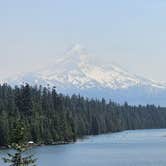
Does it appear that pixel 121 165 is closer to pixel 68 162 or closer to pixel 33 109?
pixel 68 162

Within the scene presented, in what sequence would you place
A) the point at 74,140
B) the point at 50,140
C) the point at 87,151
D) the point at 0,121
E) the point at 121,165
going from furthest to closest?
1. the point at 74,140
2. the point at 50,140
3. the point at 0,121
4. the point at 87,151
5. the point at 121,165

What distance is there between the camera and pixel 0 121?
162m

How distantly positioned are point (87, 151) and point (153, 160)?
120 feet

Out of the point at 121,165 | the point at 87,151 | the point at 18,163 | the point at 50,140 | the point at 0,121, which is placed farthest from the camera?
the point at 50,140

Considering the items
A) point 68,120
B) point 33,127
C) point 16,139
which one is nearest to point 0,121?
point 33,127

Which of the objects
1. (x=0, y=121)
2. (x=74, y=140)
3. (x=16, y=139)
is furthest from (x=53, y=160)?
(x=16, y=139)

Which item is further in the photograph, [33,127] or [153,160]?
[33,127]

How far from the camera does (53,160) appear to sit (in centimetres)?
12219

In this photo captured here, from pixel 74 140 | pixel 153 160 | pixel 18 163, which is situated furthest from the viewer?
pixel 74 140

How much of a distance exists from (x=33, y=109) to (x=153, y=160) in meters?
89.9

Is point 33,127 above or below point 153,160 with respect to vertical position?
above

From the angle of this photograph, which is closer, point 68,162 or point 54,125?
point 68,162

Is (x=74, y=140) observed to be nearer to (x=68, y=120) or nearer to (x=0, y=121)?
(x=68, y=120)

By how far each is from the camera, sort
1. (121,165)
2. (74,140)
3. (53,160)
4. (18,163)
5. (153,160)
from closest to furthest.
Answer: (18,163) → (121,165) → (153,160) → (53,160) → (74,140)
